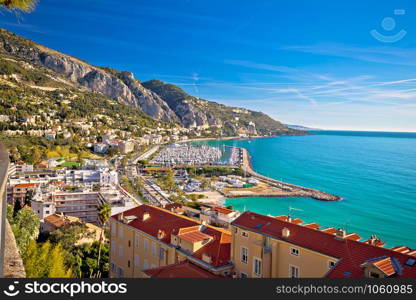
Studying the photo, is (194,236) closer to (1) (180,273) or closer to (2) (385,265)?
(1) (180,273)

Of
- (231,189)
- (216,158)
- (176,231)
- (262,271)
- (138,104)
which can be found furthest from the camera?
(138,104)

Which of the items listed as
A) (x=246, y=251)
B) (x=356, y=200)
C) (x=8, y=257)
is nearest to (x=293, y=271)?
(x=246, y=251)

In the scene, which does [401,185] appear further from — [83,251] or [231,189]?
[83,251]

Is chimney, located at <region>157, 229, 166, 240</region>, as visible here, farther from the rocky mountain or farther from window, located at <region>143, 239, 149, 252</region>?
the rocky mountain

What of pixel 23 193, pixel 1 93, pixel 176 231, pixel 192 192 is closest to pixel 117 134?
pixel 1 93

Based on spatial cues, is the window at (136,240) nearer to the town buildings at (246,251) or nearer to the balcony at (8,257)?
the town buildings at (246,251)
